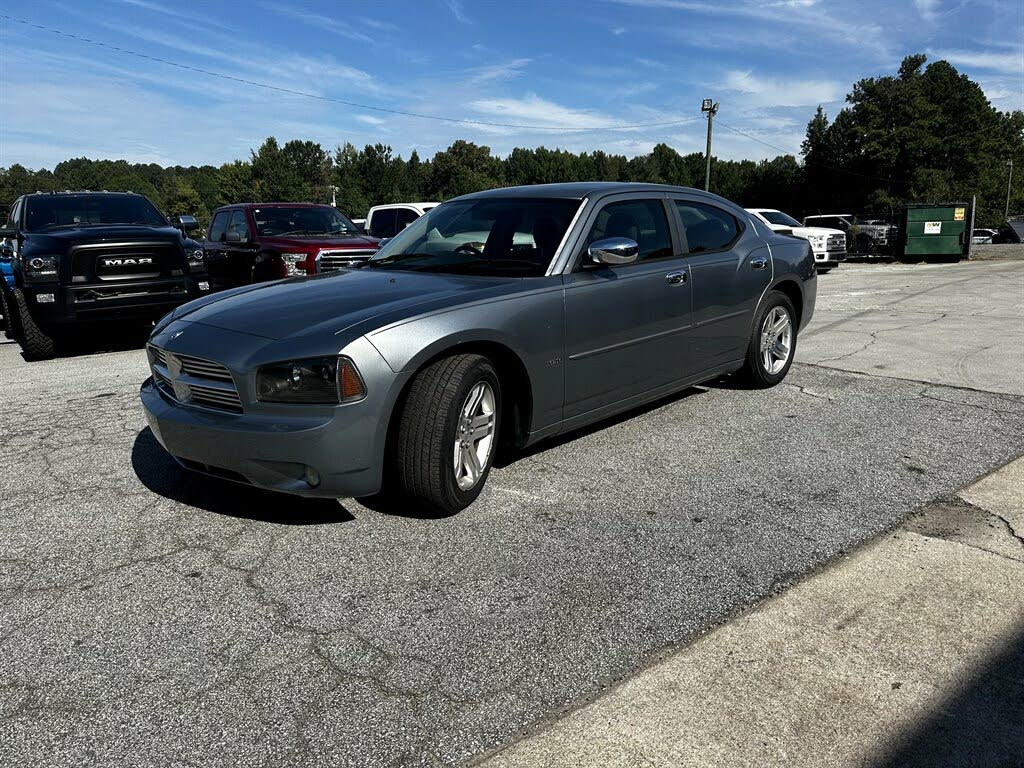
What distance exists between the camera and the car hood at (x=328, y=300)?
3.54m

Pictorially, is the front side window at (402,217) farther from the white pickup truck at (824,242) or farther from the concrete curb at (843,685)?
the concrete curb at (843,685)

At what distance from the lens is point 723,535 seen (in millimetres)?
3561

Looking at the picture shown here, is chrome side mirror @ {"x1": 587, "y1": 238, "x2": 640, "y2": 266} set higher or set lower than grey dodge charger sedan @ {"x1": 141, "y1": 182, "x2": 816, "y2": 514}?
higher

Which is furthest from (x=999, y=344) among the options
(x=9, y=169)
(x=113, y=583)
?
(x=9, y=169)

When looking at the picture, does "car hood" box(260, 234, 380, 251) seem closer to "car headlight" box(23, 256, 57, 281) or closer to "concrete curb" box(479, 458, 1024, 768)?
"car headlight" box(23, 256, 57, 281)

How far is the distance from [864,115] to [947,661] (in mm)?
71071

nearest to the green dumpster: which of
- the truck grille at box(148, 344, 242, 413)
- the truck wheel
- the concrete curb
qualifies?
the truck wheel

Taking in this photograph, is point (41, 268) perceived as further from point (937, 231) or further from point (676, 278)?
point (937, 231)

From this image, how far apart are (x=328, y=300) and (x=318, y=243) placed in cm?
682

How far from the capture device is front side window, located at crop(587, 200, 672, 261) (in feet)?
15.3

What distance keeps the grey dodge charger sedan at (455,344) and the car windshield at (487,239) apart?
0.05ft

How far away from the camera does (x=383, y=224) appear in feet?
50.8

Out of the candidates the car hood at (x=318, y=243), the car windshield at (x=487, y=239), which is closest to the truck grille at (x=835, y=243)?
the car hood at (x=318, y=243)

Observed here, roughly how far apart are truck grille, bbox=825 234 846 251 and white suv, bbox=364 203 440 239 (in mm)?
10350
